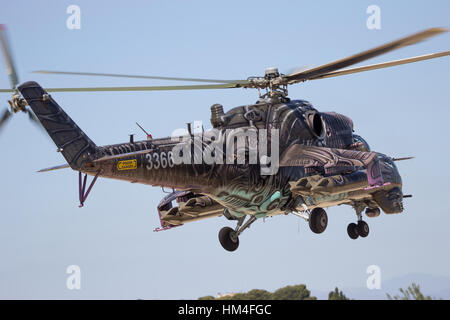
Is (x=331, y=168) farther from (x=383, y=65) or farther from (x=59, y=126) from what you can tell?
(x=59, y=126)

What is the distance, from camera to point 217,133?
26.3 m

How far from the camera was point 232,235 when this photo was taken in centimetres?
2942

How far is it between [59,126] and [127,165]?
2427 millimetres

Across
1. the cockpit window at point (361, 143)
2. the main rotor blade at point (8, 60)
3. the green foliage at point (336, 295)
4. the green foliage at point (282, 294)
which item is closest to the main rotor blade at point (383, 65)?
the cockpit window at point (361, 143)

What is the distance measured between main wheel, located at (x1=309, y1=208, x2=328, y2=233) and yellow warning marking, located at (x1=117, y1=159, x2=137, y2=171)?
8286 mm

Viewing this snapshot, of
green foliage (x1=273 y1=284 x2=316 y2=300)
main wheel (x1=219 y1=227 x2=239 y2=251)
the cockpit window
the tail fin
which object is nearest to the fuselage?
the tail fin

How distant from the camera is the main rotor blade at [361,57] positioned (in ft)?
69.1

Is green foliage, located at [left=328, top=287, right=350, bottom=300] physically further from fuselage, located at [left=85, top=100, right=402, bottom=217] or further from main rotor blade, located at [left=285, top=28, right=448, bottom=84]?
main rotor blade, located at [left=285, top=28, right=448, bottom=84]

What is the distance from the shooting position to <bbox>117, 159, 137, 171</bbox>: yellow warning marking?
Result: 23.4 metres

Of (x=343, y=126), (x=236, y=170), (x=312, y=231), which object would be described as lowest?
(x=312, y=231)
